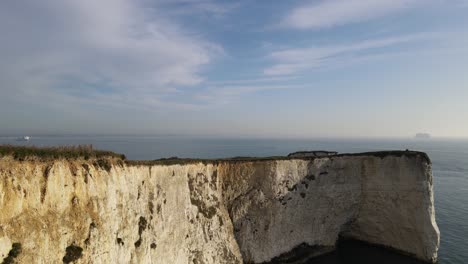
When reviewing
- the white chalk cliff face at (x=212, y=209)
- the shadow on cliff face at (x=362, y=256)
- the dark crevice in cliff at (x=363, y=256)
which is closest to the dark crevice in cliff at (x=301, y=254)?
the white chalk cliff face at (x=212, y=209)

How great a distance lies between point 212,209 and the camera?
3456 centimetres

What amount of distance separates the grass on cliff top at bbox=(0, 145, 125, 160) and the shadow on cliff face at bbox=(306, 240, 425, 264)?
1102 inches

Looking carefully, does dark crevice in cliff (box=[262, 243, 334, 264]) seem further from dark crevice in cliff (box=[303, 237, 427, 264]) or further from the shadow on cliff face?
the shadow on cliff face

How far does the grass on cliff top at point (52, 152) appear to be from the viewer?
59.1 feet

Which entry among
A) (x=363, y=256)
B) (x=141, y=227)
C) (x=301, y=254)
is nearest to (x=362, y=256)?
(x=363, y=256)

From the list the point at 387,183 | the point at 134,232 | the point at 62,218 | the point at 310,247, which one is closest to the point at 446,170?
the point at 387,183

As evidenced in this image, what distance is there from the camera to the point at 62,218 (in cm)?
1900

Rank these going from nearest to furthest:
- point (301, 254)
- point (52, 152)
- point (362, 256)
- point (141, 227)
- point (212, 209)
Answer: point (52, 152), point (141, 227), point (212, 209), point (301, 254), point (362, 256)

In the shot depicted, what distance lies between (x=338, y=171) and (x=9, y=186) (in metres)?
37.6

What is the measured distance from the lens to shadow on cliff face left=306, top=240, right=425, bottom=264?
37875 millimetres

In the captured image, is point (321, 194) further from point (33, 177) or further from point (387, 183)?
point (33, 177)

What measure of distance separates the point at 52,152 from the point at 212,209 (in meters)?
18.6

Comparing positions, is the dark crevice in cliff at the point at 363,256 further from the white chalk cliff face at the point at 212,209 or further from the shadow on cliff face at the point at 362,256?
the white chalk cliff face at the point at 212,209

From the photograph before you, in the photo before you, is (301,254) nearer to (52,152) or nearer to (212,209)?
(212,209)
